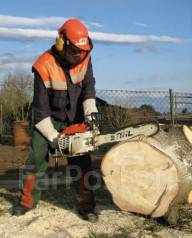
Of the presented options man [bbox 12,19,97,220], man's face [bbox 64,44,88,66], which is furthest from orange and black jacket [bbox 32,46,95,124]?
man's face [bbox 64,44,88,66]

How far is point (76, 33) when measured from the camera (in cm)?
461

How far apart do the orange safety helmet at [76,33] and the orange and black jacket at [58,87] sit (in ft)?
1.06

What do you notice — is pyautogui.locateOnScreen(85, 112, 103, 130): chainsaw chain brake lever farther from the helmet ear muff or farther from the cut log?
the helmet ear muff

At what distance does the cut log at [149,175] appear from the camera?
4582 millimetres

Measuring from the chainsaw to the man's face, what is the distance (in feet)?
2.15

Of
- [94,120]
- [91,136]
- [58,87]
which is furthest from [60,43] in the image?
[91,136]

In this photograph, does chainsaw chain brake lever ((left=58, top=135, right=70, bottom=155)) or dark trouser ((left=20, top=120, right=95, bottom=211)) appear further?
dark trouser ((left=20, top=120, right=95, bottom=211))

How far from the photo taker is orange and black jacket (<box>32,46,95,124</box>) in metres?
4.86

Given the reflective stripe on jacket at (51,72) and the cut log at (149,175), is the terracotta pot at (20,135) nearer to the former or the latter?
the reflective stripe on jacket at (51,72)

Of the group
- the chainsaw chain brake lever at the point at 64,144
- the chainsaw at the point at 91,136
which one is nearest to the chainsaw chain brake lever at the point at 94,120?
the chainsaw at the point at 91,136

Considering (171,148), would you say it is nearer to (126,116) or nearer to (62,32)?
(62,32)

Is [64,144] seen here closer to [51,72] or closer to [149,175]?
[51,72]

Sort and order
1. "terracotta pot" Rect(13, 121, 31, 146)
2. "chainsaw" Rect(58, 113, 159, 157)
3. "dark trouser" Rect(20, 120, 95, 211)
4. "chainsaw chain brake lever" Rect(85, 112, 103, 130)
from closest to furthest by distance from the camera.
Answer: "chainsaw" Rect(58, 113, 159, 157) → "chainsaw chain brake lever" Rect(85, 112, 103, 130) → "dark trouser" Rect(20, 120, 95, 211) → "terracotta pot" Rect(13, 121, 31, 146)

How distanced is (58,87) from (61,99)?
0.14 metres
